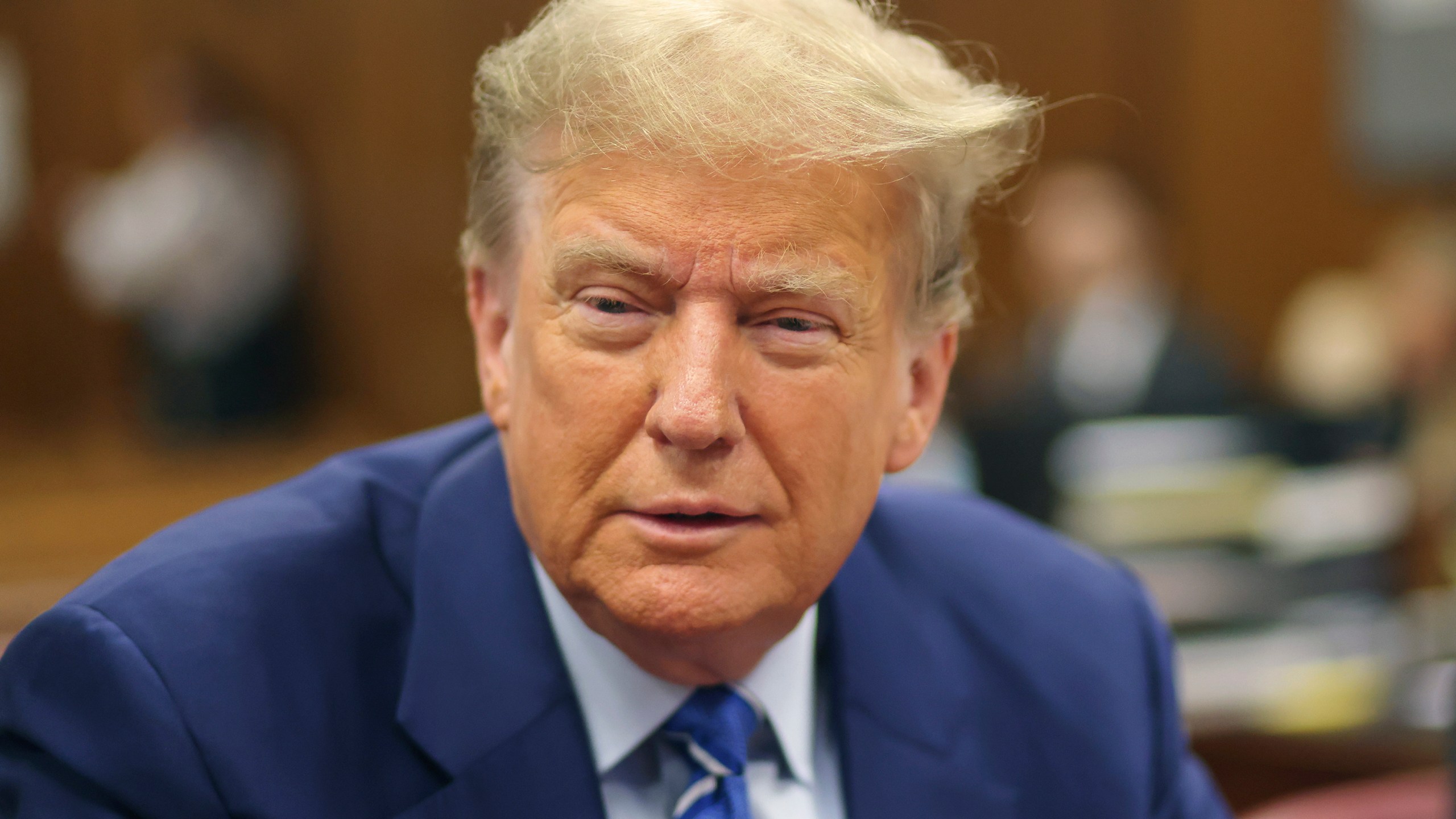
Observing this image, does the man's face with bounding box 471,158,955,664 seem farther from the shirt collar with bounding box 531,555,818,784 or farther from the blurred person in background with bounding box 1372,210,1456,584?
the blurred person in background with bounding box 1372,210,1456,584

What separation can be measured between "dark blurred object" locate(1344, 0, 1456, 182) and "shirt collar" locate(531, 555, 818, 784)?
16.2 ft

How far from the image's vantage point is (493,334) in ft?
4.59

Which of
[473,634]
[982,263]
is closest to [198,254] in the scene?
[982,263]

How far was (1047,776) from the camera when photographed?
156 centimetres

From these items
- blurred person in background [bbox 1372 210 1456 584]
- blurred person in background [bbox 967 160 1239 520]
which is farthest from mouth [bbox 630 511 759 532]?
blurred person in background [bbox 967 160 1239 520]

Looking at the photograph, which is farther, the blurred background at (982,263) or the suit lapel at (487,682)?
the blurred background at (982,263)

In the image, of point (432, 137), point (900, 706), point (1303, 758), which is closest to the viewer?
point (900, 706)

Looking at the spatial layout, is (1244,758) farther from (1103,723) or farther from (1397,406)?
(1397,406)

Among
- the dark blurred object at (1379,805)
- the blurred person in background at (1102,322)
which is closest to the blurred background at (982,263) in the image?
the blurred person in background at (1102,322)

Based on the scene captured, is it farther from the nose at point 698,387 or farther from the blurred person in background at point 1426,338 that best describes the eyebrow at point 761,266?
the blurred person in background at point 1426,338

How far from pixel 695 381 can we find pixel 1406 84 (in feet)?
17.4

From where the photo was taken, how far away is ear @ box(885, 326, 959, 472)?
144 cm

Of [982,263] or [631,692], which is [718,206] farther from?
[982,263]

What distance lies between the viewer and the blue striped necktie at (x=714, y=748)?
1.34m
